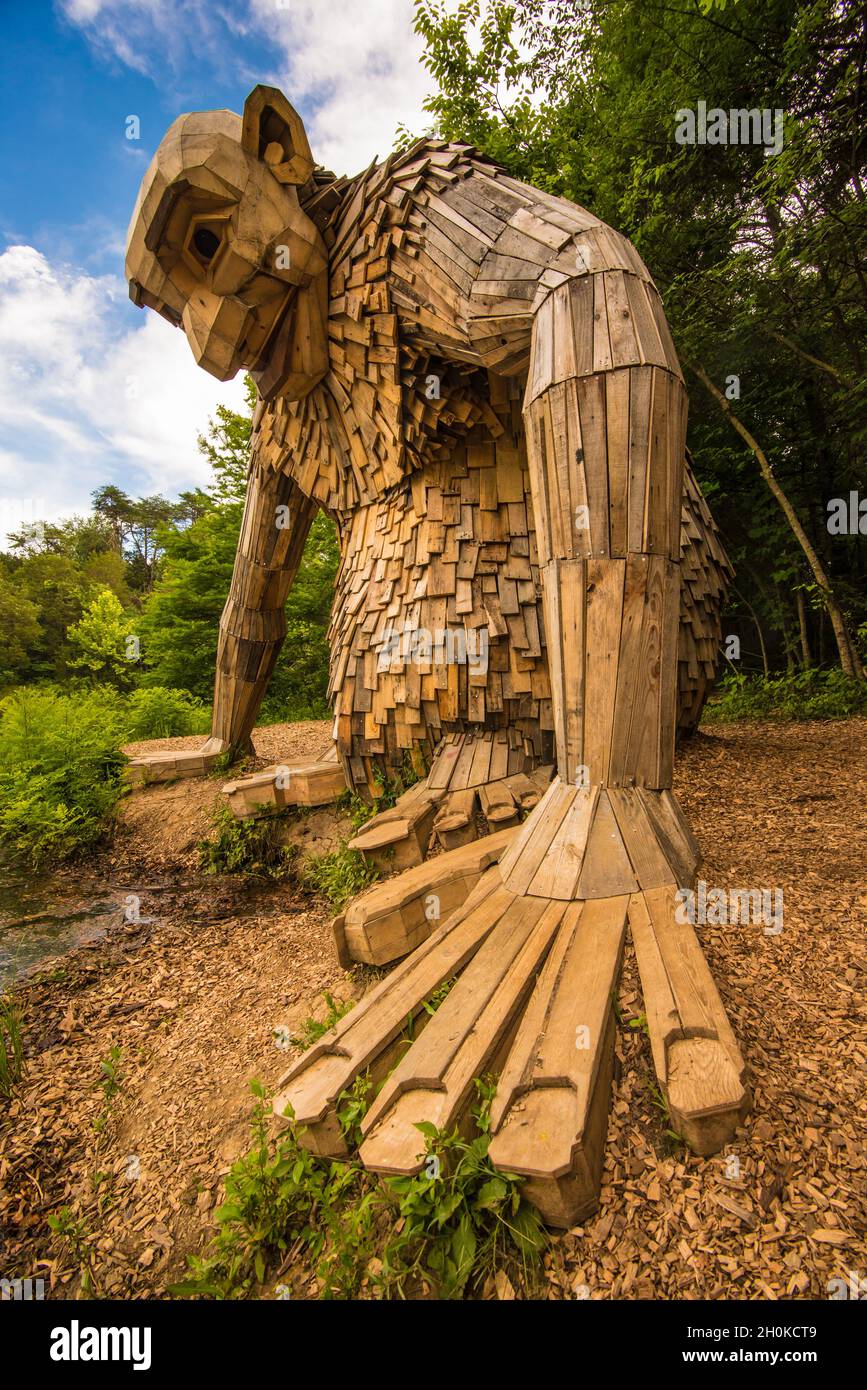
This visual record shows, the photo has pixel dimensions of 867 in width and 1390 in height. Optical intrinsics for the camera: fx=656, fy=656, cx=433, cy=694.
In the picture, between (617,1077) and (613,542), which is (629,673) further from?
(617,1077)

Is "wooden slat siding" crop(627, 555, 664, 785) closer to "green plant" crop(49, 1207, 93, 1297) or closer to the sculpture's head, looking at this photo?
"green plant" crop(49, 1207, 93, 1297)

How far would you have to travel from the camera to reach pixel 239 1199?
1086 millimetres

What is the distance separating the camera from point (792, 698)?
242 inches

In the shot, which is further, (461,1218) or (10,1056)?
(10,1056)

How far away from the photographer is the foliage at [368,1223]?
0.84 meters

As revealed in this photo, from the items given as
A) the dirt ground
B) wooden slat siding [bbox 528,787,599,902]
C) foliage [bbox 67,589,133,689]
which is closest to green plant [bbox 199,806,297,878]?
the dirt ground

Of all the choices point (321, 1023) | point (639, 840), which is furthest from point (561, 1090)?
point (321, 1023)

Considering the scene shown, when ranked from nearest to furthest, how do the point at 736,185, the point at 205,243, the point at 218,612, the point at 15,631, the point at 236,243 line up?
the point at 236,243 < the point at 205,243 < the point at 736,185 < the point at 218,612 < the point at 15,631

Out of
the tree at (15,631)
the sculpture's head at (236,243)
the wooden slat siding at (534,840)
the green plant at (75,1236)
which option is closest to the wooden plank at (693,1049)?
the wooden slat siding at (534,840)

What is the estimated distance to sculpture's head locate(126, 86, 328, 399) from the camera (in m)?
1.83

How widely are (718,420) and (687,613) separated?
6125mm

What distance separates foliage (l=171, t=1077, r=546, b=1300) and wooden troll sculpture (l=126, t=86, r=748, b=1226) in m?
0.04

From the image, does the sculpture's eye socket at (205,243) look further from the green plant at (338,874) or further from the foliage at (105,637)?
the foliage at (105,637)

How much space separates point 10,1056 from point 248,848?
4.32 ft
